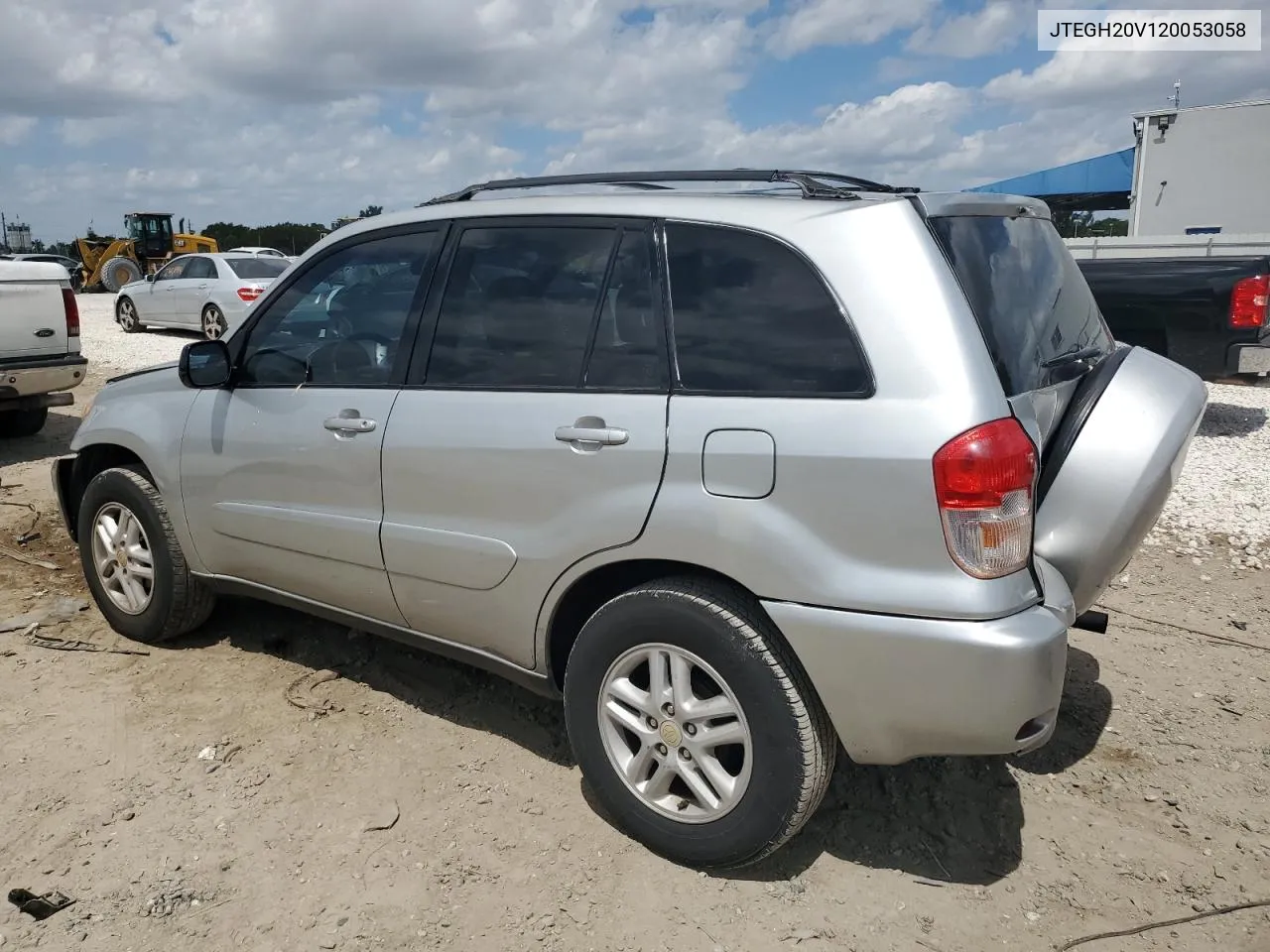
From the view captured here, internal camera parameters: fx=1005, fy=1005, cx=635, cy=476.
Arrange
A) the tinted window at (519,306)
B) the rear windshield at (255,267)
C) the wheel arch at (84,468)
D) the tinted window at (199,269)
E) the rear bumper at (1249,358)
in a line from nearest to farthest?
the tinted window at (519,306) < the wheel arch at (84,468) < the rear bumper at (1249,358) < the rear windshield at (255,267) < the tinted window at (199,269)

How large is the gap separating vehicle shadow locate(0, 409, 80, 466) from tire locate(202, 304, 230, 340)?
734cm

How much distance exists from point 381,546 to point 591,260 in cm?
117

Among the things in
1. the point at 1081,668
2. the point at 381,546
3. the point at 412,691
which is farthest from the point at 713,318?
the point at 1081,668

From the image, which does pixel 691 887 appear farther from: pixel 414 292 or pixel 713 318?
pixel 414 292

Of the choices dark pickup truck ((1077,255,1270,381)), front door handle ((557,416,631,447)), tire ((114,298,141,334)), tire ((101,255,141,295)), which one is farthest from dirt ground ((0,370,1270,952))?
tire ((101,255,141,295))

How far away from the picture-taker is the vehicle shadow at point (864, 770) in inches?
114

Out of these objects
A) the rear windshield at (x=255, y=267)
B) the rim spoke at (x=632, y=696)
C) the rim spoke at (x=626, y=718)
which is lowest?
the rim spoke at (x=626, y=718)

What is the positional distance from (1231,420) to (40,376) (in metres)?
9.63

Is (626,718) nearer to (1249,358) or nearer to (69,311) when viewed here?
(1249,358)

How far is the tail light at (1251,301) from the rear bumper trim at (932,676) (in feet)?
20.4

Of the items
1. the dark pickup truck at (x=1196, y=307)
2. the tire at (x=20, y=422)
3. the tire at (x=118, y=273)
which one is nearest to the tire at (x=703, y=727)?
the dark pickup truck at (x=1196, y=307)

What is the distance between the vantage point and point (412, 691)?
3902mm

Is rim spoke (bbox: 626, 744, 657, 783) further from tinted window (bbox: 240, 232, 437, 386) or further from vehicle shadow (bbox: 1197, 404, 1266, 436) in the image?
vehicle shadow (bbox: 1197, 404, 1266, 436)

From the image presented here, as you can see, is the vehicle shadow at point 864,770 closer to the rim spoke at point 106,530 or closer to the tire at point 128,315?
the rim spoke at point 106,530
